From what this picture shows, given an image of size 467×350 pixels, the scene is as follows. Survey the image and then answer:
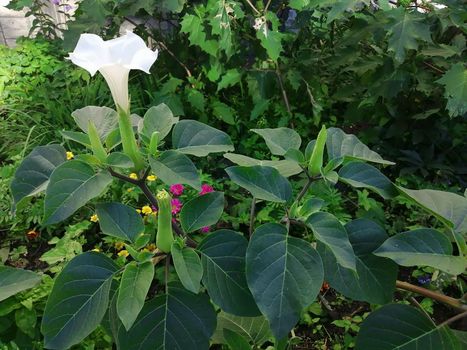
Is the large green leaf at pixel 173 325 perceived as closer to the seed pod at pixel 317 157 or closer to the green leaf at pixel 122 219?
the green leaf at pixel 122 219

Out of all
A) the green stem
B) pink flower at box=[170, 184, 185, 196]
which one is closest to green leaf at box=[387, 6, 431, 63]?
pink flower at box=[170, 184, 185, 196]

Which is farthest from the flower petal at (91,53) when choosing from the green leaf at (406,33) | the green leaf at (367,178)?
the green leaf at (406,33)

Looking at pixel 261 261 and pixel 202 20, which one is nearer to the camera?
pixel 261 261

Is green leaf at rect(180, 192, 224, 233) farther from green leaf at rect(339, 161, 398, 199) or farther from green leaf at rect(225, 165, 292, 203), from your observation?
green leaf at rect(339, 161, 398, 199)

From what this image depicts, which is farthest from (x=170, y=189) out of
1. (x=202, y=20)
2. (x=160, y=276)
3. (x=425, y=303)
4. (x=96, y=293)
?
(x=96, y=293)

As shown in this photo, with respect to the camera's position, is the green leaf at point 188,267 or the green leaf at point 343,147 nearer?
the green leaf at point 188,267

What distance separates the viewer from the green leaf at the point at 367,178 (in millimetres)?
847

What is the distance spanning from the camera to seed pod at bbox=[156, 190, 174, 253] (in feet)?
2.64

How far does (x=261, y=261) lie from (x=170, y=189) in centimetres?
128

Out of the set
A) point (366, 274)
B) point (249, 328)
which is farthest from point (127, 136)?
point (249, 328)

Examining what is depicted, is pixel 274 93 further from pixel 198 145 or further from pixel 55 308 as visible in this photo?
pixel 55 308

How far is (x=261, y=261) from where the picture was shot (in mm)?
732

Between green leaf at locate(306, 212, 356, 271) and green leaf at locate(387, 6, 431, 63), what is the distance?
124 cm

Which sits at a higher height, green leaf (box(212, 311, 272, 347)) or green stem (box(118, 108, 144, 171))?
green stem (box(118, 108, 144, 171))
